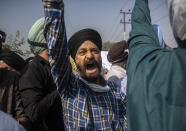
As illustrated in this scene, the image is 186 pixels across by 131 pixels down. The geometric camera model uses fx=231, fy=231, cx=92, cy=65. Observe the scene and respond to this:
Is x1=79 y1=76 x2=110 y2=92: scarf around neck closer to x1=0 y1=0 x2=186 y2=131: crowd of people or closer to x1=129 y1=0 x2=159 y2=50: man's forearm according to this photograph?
x1=0 y1=0 x2=186 y2=131: crowd of people

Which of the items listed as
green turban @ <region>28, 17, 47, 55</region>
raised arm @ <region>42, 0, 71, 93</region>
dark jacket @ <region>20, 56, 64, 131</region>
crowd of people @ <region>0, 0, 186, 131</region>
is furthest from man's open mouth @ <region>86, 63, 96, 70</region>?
green turban @ <region>28, 17, 47, 55</region>

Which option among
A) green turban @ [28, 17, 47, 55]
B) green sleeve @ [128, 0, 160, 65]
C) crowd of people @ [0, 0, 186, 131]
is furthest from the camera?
green turban @ [28, 17, 47, 55]

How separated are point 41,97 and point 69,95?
59cm

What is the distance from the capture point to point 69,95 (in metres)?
1.87

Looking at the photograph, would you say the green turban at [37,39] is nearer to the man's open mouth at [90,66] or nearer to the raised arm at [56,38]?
the man's open mouth at [90,66]

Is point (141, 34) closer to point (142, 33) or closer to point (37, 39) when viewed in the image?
point (142, 33)

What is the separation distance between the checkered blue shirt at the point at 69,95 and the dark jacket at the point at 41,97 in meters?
0.51

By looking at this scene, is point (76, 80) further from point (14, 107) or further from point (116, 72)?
point (116, 72)

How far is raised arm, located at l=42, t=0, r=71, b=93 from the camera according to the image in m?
1.80

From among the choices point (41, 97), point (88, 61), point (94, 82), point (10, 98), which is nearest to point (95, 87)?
point (94, 82)

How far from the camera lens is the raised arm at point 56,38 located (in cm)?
180

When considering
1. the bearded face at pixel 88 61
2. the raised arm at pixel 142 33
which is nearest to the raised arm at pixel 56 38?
the bearded face at pixel 88 61

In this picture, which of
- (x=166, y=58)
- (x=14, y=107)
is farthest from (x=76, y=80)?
(x=166, y=58)

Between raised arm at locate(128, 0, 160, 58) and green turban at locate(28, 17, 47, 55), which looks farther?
green turban at locate(28, 17, 47, 55)
